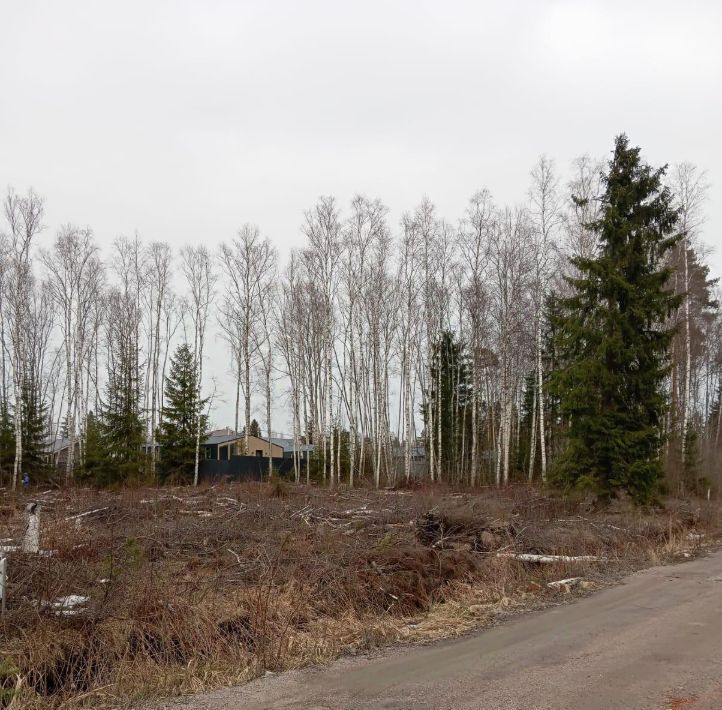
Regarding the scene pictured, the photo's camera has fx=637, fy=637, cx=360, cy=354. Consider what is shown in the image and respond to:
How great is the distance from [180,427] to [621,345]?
76.7 ft

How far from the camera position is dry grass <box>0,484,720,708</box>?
5969 millimetres

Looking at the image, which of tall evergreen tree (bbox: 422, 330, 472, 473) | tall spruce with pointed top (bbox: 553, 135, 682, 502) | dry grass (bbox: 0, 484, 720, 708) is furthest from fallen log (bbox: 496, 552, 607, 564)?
tall evergreen tree (bbox: 422, 330, 472, 473)

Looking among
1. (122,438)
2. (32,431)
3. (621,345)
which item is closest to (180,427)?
(122,438)

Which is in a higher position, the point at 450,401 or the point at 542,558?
the point at 450,401

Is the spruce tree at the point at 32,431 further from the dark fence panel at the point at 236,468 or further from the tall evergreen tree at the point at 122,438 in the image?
the dark fence panel at the point at 236,468

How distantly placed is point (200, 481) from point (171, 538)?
21.3 m

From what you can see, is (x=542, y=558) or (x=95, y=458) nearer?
(x=542, y=558)

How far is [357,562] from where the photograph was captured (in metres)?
9.29

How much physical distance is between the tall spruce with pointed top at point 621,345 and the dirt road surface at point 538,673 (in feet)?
29.9

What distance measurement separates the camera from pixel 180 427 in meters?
33.1

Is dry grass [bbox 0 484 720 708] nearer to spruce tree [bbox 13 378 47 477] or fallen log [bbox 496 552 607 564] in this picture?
fallen log [bbox 496 552 607 564]

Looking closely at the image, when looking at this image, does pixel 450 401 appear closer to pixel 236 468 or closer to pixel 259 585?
pixel 236 468

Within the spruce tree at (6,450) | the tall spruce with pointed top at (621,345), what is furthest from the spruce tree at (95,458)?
the tall spruce with pointed top at (621,345)

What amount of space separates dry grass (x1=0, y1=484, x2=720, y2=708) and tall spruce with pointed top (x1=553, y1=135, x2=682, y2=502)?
1.46 m
